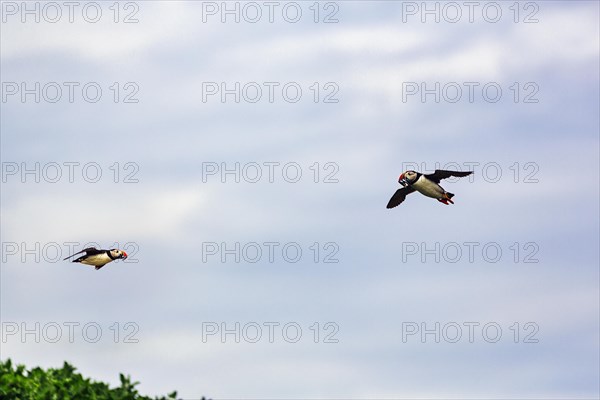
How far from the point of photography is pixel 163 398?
55.1 feet

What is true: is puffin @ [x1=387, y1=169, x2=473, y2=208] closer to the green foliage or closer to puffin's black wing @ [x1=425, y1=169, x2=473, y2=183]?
puffin's black wing @ [x1=425, y1=169, x2=473, y2=183]

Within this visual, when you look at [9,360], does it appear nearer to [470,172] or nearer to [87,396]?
[87,396]

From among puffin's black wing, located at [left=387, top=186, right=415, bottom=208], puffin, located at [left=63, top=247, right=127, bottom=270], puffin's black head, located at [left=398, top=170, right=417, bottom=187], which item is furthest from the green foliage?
puffin's black wing, located at [left=387, top=186, right=415, bottom=208]

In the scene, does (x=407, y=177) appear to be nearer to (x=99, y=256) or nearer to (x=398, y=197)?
(x=398, y=197)

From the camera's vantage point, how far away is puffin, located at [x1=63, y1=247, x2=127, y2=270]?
98.1 feet

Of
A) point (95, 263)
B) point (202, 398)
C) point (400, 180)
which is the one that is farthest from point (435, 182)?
point (202, 398)

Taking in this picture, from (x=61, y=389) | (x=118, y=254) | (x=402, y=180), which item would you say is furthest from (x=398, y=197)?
(x=61, y=389)

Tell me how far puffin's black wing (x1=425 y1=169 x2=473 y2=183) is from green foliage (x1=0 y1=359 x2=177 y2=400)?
15733 millimetres

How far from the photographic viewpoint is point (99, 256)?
30016 millimetres

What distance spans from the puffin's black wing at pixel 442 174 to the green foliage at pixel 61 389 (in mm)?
15733

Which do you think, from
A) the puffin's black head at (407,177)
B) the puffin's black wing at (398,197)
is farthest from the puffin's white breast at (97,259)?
the puffin's black head at (407,177)

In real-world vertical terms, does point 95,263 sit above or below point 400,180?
below

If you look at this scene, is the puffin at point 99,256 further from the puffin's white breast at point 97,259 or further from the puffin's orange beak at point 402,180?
the puffin's orange beak at point 402,180

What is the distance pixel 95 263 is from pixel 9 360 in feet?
41.0
